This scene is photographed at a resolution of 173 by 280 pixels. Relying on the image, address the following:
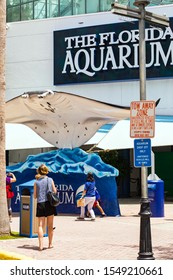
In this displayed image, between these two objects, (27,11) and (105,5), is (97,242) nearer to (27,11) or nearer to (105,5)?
(105,5)

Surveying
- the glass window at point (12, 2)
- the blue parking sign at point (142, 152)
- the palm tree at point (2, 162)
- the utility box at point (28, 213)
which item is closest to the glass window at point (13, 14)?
the glass window at point (12, 2)

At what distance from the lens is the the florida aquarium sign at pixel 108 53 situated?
106 ft

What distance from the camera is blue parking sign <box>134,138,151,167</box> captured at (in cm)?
1037

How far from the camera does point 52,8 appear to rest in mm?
36625

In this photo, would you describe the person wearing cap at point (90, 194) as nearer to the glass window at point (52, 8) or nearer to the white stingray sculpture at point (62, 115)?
the white stingray sculpture at point (62, 115)

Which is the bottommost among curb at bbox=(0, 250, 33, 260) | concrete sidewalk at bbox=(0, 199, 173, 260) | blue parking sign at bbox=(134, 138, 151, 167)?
concrete sidewalk at bbox=(0, 199, 173, 260)

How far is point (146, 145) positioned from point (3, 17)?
689 cm

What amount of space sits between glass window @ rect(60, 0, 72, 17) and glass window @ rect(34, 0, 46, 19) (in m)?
1.41

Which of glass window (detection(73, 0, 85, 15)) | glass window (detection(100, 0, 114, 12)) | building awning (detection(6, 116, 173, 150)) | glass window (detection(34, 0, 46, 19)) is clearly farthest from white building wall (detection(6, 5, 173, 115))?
building awning (detection(6, 116, 173, 150))

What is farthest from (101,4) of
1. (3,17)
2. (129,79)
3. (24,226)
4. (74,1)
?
(24,226)

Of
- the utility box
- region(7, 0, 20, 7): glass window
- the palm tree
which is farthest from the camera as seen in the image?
region(7, 0, 20, 7): glass window

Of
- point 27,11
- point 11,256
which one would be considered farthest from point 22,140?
point 11,256

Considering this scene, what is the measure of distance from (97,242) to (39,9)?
1052 inches

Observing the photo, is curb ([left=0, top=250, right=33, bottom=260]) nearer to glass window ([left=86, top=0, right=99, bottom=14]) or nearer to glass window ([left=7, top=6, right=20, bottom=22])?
glass window ([left=86, top=0, right=99, bottom=14])
